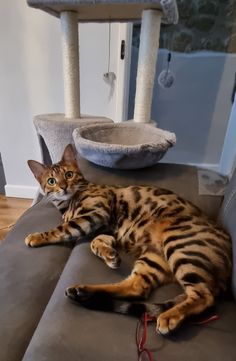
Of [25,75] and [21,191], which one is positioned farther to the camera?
[21,191]

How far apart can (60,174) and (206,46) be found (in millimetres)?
2083

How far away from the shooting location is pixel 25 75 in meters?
1.90

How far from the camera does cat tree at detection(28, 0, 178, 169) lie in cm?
119

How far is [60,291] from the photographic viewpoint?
742mm

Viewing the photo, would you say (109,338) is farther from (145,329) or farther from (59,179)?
(59,179)

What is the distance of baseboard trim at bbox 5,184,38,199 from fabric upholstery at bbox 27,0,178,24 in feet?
4.19

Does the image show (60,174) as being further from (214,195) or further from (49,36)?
(49,36)

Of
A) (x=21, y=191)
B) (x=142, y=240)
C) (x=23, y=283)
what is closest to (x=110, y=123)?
(x=142, y=240)

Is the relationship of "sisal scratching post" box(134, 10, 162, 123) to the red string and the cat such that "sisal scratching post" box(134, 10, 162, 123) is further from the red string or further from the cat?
the red string

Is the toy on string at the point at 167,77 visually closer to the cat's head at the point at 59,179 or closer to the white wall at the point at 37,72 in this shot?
the white wall at the point at 37,72

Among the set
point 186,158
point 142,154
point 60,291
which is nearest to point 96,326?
point 60,291

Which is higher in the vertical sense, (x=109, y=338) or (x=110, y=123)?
(x=110, y=123)

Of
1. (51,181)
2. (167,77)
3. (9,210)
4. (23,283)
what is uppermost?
(167,77)

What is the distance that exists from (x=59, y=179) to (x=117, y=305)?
0.54m
